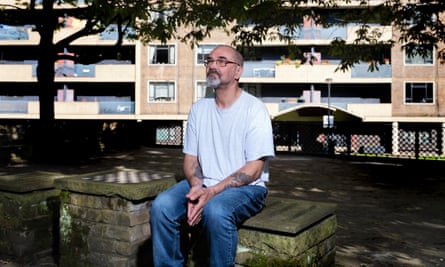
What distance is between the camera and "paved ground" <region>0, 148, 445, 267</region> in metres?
4.28

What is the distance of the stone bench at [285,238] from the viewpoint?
2521 mm

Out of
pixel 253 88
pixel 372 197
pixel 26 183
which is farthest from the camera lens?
pixel 253 88

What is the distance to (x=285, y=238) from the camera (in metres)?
2.53

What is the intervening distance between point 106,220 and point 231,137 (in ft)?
3.95

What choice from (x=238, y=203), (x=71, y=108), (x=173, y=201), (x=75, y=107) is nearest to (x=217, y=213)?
(x=238, y=203)

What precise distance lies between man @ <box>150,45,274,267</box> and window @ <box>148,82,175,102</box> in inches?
1118

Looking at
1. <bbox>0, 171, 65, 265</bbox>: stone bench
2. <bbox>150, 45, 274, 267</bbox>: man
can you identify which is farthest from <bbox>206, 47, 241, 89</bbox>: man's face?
<bbox>0, 171, 65, 265</bbox>: stone bench

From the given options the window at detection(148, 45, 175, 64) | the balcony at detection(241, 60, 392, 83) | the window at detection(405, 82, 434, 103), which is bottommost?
the window at detection(405, 82, 434, 103)

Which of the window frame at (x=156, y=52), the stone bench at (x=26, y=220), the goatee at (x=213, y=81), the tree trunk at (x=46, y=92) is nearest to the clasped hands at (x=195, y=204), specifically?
the goatee at (x=213, y=81)

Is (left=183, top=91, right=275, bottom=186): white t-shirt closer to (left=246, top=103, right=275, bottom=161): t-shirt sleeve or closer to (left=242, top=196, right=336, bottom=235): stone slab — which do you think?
(left=246, top=103, right=275, bottom=161): t-shirt sleeve

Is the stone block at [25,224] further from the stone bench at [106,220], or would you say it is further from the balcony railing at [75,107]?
the balcony railing at [75,107]

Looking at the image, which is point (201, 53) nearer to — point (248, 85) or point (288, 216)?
point (248, 85)

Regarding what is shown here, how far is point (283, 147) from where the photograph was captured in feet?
63.4

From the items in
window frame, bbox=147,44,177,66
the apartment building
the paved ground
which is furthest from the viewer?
window frame, bbox=147,44,177,66
